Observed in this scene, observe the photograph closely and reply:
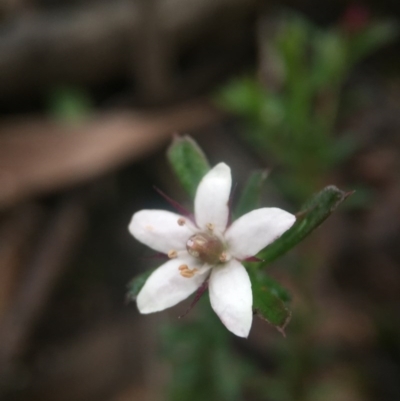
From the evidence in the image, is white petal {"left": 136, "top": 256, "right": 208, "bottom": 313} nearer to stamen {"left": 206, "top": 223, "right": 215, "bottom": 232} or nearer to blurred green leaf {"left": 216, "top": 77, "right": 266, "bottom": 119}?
stamen {"left": 206, "top": 223, "right": 215, "bottom": 232}

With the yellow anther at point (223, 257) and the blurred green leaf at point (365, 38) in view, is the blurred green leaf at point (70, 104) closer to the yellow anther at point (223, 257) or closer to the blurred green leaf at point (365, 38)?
the blurred green leaf at point (365, 38)

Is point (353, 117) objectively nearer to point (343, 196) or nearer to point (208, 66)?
point (208, 66)

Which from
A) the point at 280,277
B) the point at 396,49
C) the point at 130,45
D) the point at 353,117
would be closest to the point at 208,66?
the point at 130,45

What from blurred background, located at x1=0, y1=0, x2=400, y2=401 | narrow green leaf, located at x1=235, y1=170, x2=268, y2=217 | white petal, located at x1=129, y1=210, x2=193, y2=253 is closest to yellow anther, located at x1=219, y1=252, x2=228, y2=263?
white petal, located at x1=129, y1=210, x2=193, y2=253

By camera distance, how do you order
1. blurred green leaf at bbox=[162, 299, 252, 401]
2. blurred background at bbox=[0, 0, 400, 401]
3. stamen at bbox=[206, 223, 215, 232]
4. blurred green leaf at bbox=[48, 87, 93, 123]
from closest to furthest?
1. stamen at bbox=[206, 223, 215, 232]
2. blurred green leaf at bbox=[162, 299, 252, 401]
3. blurred background at bbox=[0, 0, 400, 401]
4. blurred green leaf at bbox=[48, 87, 93, 123]

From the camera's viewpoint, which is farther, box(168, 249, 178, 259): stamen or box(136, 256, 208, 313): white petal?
box(168, 249, 178, 259): stamen

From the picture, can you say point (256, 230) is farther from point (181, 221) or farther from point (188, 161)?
point (188, 161)
